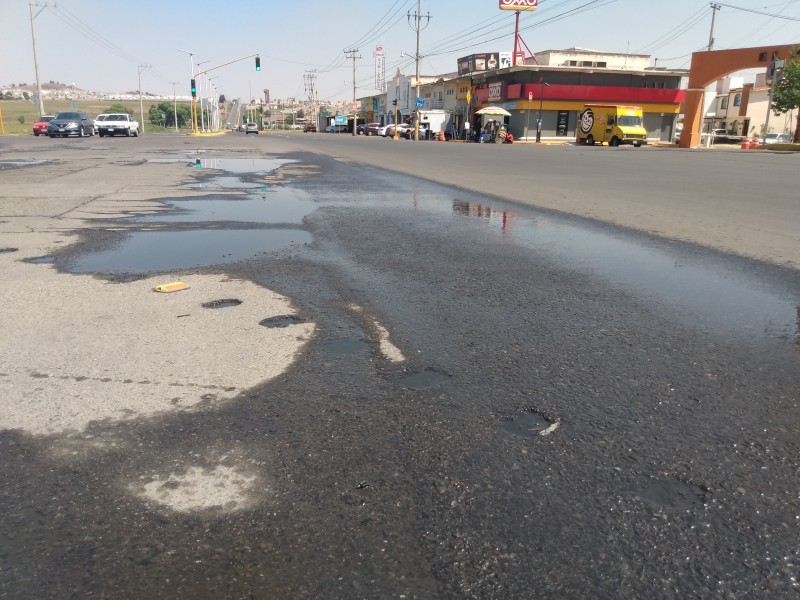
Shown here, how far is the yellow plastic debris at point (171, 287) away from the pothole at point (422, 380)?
2.42 meters

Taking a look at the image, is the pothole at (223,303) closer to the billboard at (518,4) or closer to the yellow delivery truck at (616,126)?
the yellow delivery truck at (616,126)

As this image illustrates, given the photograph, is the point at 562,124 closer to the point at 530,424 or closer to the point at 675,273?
the point at 675,273

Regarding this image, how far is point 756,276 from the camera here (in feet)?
18.9

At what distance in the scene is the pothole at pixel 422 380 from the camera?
3.19m

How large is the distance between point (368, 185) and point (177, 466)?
11744 mm

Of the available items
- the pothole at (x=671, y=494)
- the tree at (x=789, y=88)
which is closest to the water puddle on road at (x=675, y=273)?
the pothole at (x=671, y=494)

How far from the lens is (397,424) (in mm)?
2785

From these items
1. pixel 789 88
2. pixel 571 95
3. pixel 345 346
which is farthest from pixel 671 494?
pixel 571 95

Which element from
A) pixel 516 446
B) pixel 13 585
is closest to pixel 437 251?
pixel 516 446

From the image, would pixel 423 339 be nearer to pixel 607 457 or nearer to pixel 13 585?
pixel 607 457

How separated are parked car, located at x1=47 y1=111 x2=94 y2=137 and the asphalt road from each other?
3969 cm

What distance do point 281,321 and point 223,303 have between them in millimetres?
631

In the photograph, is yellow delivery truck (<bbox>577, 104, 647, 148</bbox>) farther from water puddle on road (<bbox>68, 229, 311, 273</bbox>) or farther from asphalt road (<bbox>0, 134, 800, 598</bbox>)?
water puddle on road (<bbox>68, 229, 311, 273</bbox>)

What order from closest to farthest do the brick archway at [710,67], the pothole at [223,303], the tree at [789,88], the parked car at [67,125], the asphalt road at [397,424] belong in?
the asphalt road at [397,424]
the pothole at [223,303]
the parked car at [67,125]
the brick archway at [710,67]
the tree at [789,88]
